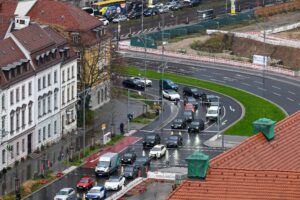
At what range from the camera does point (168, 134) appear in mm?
133000

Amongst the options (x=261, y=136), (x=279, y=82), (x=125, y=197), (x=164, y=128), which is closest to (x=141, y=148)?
(x=164, y=128)

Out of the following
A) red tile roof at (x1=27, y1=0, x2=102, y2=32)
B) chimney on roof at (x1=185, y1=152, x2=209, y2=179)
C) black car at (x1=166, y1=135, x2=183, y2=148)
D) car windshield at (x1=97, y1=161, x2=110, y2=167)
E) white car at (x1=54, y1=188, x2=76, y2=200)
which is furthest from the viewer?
red tile roof at (x1=27, y1=0, x2=102, y2=32)

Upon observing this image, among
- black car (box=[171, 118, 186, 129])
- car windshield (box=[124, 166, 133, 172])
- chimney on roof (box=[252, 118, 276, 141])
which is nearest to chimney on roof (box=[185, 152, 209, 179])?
chimney on roof (box=[252, 118, 276, 141])

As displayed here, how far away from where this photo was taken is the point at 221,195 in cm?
4256

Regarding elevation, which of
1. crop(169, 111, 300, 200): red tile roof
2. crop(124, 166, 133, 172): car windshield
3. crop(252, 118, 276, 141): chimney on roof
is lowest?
crop(124, 166, 133, 172): car windshield

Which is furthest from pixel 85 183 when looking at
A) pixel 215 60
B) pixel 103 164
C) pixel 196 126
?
pixel 215 60

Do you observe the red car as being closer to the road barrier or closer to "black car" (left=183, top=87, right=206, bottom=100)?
"black car" (left=183, top=87, right=206, bottom=100)

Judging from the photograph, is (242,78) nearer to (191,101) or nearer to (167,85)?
(167,85)

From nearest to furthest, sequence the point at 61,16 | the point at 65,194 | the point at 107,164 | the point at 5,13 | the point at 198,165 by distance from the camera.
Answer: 1. the point at 198,165
2. the point at 65,194
3. the point at 107,164
4. the point at 5,13
5. the point at 61,16

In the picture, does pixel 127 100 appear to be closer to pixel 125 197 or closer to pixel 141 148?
pixel 141 148

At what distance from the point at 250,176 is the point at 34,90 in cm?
8281

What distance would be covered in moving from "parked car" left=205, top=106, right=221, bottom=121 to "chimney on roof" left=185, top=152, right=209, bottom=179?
96.6 metres

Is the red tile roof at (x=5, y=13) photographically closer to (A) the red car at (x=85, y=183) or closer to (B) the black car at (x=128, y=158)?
(B) the black car at (x=128, y=158)

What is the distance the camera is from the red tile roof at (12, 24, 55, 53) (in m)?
125
